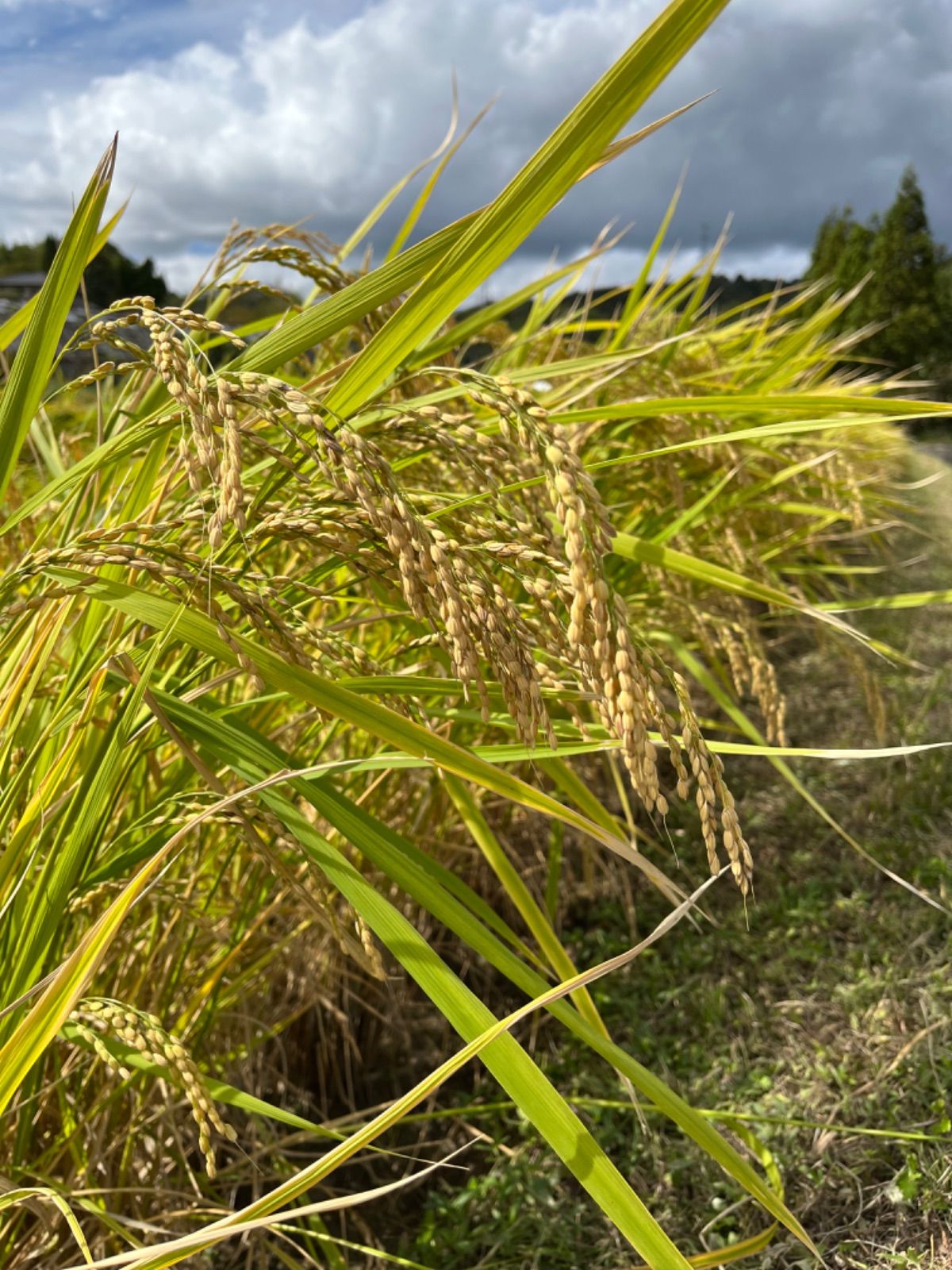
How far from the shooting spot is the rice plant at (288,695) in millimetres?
647

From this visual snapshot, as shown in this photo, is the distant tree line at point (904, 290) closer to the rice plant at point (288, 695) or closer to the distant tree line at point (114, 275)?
the distant tree line at point (114, 275)

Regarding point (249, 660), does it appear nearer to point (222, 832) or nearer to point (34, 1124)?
point (222, 832)

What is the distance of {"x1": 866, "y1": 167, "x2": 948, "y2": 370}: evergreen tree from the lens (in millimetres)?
23250

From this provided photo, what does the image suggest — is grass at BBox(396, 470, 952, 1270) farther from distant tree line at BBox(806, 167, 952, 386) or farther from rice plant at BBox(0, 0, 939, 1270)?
distant tree line at BBox(806, 167, 952, 386)

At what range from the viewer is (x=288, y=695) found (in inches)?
43.0

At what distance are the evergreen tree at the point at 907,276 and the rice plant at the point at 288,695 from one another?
81.9 feet

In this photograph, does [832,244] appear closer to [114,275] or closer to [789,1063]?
[114,275]

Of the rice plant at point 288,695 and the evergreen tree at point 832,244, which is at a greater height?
the evergreen tree at point 832,244

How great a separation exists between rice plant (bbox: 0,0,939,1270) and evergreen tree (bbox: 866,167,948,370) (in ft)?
81.9

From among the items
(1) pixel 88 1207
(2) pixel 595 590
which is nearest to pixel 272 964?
(1) pixel 88 1207

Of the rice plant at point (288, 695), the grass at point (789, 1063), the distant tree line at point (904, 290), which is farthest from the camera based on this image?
the distant tree line at point (904, 290)

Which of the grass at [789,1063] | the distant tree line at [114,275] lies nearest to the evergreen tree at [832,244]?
the distant tree line at [114,275]

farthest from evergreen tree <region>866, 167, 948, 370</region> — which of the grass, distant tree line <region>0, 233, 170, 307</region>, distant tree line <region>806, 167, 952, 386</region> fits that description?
the grass

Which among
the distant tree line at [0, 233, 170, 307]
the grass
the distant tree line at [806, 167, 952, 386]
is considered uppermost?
the distant tree line at [0, 233, 170, 307]
